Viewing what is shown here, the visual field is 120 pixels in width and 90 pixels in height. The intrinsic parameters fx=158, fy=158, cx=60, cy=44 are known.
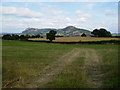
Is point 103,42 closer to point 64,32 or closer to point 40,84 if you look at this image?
point 64,32

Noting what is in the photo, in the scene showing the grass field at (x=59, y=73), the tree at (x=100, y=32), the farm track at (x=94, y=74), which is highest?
the tree at (x=100, y=32)

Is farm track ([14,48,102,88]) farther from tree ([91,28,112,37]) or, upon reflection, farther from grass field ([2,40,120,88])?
tree ([91,28,112,37])

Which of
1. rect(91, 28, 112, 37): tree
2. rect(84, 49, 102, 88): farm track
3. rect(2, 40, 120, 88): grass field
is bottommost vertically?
rect(84, 49, 102, 88): farm track

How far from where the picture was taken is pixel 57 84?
7047 millimetres

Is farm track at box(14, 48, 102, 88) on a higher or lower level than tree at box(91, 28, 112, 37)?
lower

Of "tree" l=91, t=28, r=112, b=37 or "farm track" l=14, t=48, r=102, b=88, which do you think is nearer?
"farm track" l=14, t=48, r=102, b=88

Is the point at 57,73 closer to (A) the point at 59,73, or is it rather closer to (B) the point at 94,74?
(A) the point at 59,73

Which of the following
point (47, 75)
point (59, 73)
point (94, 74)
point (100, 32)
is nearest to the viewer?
point (47, 75)

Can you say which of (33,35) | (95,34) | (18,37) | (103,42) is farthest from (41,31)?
(103,42)

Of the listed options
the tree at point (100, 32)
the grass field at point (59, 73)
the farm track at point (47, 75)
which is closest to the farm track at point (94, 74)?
the grass field at point (59, 73)

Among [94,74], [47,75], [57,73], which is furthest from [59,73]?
[94,74]

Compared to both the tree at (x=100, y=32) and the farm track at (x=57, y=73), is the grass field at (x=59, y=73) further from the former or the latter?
the tree at (x=100, y=32)

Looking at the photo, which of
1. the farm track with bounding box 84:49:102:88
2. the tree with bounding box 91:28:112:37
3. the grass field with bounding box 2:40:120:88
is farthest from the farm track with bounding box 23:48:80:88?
the tree with bounding box 91:28:112:37

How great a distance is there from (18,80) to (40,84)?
1.43m
